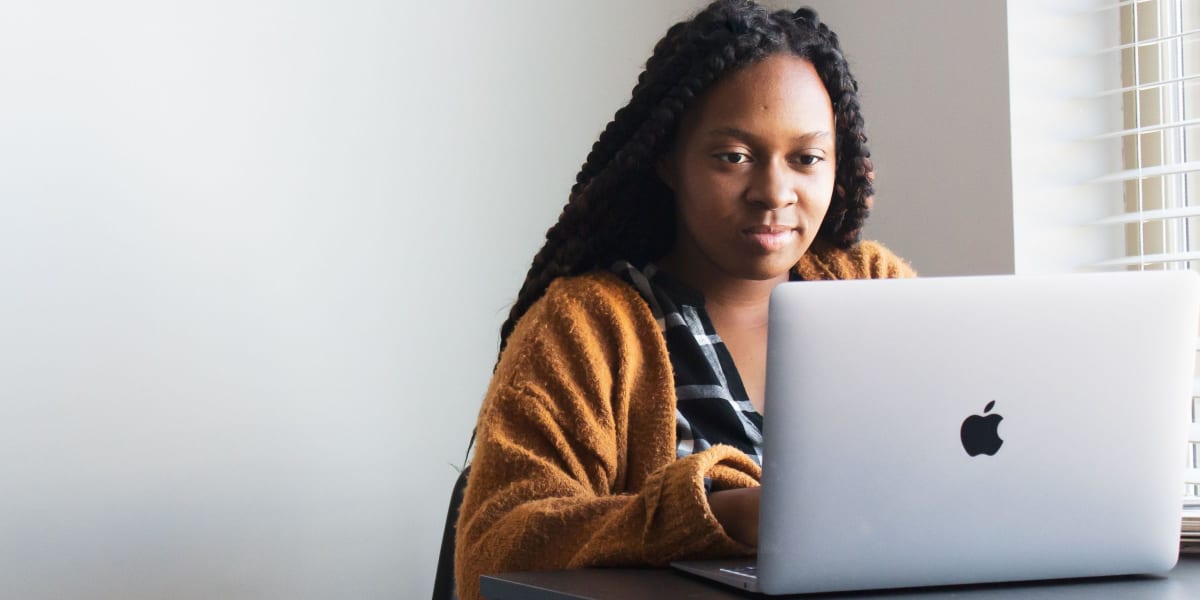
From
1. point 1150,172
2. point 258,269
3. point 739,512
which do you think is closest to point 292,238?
point 258,269

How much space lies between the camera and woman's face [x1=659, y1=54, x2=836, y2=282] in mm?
1306

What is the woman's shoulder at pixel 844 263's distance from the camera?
150 cm

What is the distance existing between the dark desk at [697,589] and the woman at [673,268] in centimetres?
13

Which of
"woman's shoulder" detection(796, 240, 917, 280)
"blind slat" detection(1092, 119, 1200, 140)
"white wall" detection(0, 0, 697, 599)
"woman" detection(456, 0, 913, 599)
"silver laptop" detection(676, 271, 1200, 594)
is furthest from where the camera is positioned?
"blind slat" detection(1092, 119, 1200, 140)

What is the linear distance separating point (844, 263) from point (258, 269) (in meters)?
0.85

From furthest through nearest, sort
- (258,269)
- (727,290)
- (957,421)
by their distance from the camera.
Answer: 1. (258,269)
2. (727,290)
3. (957,421)

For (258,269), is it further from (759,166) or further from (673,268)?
(759,166)

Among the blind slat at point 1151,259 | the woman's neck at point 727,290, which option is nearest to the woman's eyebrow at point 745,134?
the woman's neck at point 727,290

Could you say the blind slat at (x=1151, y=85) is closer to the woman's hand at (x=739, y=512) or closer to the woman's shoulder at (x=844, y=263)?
the woman's shoulder at (x=844, y=263)

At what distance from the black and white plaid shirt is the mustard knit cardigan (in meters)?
0.03

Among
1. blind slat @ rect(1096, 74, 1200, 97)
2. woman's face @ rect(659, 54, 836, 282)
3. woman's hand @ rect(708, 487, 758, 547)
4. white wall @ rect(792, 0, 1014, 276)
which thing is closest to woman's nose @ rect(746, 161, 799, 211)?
woman's face @ rect(659, 54, 836, 282)

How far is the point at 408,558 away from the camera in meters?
2.00

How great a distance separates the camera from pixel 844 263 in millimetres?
1521

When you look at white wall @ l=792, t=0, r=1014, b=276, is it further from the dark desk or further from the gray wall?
the dark desk
